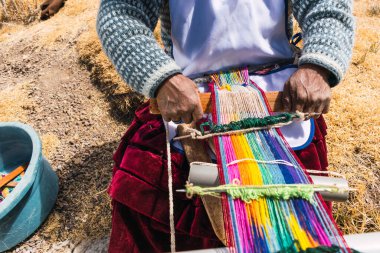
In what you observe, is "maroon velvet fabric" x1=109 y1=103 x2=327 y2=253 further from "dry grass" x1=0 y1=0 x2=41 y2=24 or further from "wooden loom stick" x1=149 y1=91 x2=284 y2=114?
"dry grass" x1=0 y1=0 x2=41 y2=24

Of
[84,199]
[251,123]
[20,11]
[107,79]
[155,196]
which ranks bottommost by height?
[20,11]

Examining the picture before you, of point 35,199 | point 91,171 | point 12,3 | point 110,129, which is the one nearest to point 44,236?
point 35,199

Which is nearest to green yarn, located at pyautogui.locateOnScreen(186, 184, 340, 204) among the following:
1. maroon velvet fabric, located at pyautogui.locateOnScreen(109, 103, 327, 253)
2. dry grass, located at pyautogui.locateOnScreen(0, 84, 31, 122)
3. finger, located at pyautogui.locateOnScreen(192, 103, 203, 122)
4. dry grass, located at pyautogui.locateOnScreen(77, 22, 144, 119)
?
finger, located at pyautogui.locateOnScreen(192, 103, 203, 122)

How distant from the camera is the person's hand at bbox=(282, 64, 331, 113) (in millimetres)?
1024

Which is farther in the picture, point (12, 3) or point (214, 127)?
point (12, 3)

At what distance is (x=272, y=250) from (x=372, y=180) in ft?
5.41

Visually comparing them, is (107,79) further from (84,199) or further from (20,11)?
(20,11)

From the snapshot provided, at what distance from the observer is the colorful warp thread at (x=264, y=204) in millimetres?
674

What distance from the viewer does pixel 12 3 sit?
5203 millimetres

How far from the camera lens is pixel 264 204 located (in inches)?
29.4

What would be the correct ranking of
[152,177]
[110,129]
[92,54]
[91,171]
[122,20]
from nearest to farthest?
1. [122,20]
2. [152,177]
3. [91,171]
4. [110,129]
5. [92,54]

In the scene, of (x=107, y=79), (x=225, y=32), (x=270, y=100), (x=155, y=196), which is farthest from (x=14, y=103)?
(x=270, y=100)

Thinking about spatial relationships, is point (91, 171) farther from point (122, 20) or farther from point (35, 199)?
point (122, 20)

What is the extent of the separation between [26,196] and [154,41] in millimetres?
1472
